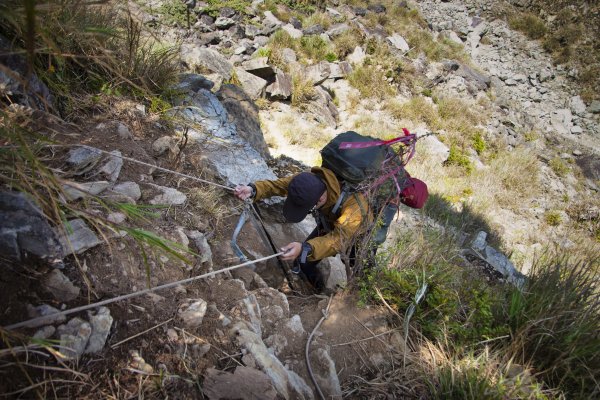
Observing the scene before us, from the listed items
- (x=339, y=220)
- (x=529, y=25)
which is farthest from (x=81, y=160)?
(x=529, y=25)

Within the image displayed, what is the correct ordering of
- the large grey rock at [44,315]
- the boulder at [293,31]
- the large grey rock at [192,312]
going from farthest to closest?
the boulder at [293,31] → the large grey rock at [192,312] → the large grey rock at [44,315]

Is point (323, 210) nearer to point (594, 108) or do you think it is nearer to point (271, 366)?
point (271, 366)

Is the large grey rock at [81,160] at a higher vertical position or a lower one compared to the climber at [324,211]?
higher

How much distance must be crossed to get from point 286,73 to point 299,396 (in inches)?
365


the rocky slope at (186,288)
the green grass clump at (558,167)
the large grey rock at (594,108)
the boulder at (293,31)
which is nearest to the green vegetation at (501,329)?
the rocky slope at (186,288)

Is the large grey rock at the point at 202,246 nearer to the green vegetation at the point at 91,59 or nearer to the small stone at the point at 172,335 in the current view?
the small stone at the point at 172,335

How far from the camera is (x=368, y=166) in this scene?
2.42 metres

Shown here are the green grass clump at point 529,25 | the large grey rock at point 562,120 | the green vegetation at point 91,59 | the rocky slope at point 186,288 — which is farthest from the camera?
the green grass clump at point 529,25

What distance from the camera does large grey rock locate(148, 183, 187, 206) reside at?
7.33 feet

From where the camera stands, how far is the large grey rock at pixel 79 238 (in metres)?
1.42

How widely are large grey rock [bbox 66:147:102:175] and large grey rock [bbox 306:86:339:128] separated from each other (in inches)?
286

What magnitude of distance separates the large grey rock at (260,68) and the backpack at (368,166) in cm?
686

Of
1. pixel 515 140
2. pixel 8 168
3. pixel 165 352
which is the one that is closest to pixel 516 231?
pixel 515 140

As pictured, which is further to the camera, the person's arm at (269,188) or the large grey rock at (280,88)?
the large grey rock at (280,88)
